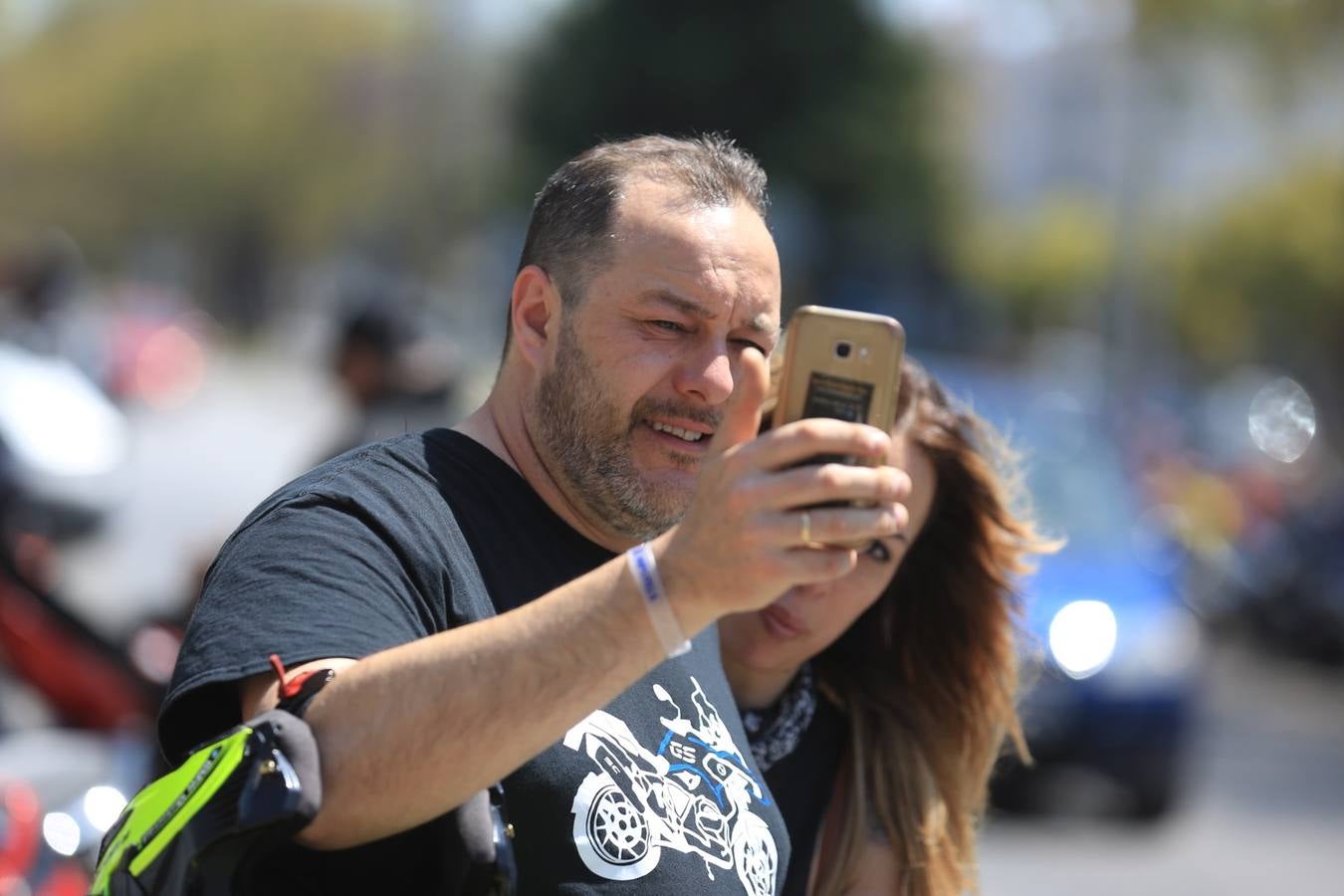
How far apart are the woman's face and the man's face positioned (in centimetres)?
68

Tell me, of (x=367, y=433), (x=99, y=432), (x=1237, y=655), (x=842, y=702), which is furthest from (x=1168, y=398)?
(x=842, y=702)

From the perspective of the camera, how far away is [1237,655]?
15.4 metres

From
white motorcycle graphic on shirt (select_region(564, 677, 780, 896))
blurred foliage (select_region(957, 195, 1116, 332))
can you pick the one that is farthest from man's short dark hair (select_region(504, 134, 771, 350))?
blurred foliage (select_region(957, 195, 1116, 332))

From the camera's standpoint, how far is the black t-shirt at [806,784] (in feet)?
8.35

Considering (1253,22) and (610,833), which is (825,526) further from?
(1253,22)

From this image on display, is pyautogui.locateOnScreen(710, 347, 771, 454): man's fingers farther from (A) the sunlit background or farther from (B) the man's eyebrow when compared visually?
(A) the sunlit background

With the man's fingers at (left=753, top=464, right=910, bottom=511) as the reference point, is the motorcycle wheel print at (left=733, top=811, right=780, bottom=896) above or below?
below

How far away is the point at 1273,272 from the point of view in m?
32.7

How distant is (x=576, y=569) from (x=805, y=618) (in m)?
0.77

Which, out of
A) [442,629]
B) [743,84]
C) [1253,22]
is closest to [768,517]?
[442,629]

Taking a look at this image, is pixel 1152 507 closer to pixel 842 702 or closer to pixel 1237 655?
pixel 1237 655

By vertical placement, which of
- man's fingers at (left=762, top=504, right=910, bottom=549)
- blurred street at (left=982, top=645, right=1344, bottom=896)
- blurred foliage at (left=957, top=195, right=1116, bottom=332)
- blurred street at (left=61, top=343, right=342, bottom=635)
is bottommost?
blurred street at (left=982, top=645, right=1344, bottom=896)

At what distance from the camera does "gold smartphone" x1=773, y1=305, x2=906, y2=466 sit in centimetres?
177

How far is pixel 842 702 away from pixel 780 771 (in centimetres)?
26
